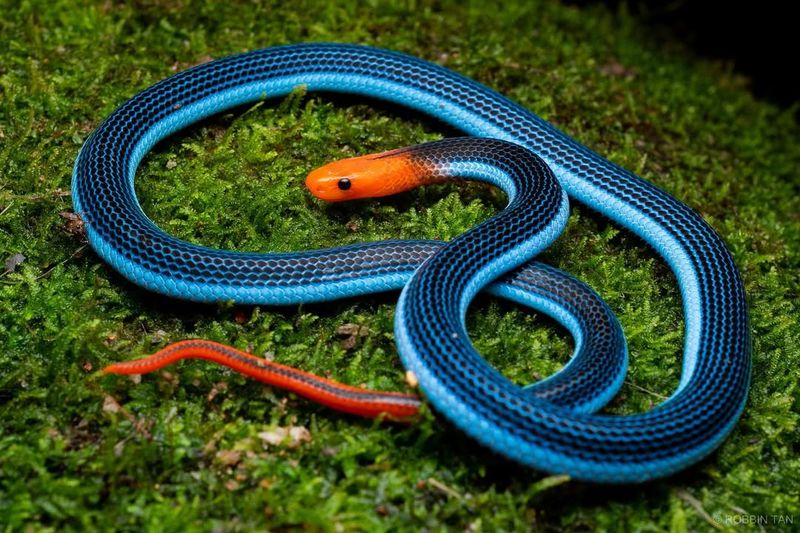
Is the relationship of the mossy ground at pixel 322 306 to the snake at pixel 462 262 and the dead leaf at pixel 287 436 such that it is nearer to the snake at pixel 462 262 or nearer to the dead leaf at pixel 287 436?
the dead leaf at pixel 287 436

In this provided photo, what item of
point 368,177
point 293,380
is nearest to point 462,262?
point 368,177

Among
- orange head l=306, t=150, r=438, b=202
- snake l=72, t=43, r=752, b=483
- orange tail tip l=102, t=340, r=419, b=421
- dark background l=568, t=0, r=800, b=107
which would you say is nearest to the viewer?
snake l=72, t=43, r=752, b=483

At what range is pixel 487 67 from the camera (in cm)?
623

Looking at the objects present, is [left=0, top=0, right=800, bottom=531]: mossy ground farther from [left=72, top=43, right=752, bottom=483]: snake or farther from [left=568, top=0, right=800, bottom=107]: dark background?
[left=568, top=0, right=800, bottom=107]: dark background

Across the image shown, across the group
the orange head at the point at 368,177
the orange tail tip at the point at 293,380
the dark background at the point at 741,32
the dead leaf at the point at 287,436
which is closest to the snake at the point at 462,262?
the orange tail tip at the point at 293,380

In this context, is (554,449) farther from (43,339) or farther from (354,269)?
(43,339)

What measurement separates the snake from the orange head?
0.37 m

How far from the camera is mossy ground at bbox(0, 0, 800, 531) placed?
10.7 ft

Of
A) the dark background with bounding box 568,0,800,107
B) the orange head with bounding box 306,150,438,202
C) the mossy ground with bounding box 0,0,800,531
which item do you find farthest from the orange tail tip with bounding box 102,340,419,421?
the dark background with bounding box 568,0,800,107

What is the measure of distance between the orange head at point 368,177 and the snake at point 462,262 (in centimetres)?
37

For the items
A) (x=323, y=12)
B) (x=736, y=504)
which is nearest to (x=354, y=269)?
(x=736, y=504)

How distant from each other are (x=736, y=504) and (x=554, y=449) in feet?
3.74

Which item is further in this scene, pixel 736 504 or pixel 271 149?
pixel 271 149

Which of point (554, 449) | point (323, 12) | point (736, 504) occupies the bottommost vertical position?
point (736, 504)
